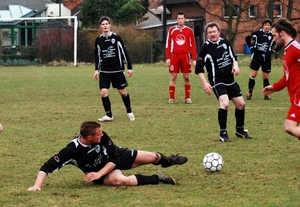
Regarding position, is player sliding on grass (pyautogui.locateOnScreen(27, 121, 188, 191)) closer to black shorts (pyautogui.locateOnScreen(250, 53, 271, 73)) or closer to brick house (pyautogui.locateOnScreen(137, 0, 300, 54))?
black shorts (pyautogui.locateOnScreen(250, 53, 271, 73))

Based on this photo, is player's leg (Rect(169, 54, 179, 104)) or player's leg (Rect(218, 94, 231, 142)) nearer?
player's leg (Rect(218, 94, 231, 142))

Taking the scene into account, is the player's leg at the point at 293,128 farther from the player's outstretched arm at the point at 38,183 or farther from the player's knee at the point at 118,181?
the player's outstretched arm at the point at 38,183

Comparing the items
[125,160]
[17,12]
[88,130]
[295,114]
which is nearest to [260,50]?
[295,114]

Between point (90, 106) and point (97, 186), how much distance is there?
8.53 metres

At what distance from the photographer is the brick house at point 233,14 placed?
134 feet

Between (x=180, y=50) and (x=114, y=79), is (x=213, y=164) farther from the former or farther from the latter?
(x=180, y=50)

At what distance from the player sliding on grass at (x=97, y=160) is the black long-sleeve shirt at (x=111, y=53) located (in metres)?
5.54

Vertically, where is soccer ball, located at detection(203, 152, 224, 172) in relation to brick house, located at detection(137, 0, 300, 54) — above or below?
below

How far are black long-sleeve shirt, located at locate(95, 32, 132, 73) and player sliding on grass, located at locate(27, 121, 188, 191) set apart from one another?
554 cm

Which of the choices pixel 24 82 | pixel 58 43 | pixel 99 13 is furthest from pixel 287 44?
pixel 99 13

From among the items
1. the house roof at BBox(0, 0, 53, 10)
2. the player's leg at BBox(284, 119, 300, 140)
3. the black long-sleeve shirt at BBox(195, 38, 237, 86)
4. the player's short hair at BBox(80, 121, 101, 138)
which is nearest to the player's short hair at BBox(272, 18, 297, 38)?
the player's leg at BBox(284, 119, 300, 140)

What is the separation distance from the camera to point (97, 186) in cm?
734

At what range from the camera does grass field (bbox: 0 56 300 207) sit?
6.69 m

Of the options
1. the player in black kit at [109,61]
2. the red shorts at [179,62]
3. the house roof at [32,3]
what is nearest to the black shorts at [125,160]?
the player in black kit at [109,61]
